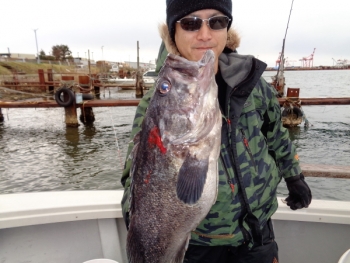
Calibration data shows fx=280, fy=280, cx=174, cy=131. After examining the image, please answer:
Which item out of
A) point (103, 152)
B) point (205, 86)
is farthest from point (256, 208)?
point (103, 152)

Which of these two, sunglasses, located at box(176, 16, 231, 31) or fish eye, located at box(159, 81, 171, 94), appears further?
sunglasses, located at box(176, 16, 231, 31)

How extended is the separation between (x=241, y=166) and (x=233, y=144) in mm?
164

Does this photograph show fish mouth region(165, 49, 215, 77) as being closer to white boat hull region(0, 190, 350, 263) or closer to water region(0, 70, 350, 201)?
white boat hull region(0, 190, 350, 263)

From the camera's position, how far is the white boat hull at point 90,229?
2.72 m

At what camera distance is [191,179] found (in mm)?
1610

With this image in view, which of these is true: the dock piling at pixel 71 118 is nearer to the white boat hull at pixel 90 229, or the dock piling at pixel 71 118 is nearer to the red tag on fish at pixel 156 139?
the white boat hull at pixel 90 229

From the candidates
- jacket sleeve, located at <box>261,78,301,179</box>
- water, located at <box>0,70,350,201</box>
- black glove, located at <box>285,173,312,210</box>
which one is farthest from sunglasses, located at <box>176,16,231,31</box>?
water, located at <box>0,70,350,201</box>

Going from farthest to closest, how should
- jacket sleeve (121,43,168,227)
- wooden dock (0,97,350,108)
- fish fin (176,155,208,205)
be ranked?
wooden dock (0,97,350,108) < jacket sleeve (121,43,168,227) < fish fin (176,155,208,205)

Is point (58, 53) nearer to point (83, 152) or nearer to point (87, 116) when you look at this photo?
point (87, 116)

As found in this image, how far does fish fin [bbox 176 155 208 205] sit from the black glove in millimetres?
1209

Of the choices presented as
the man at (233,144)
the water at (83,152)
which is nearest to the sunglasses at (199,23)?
the man at (233,144)

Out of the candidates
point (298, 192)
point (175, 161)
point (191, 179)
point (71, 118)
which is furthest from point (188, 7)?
point (71, 118)

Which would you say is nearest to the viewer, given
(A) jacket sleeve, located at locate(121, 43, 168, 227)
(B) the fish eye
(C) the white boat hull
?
(B) the fish eye

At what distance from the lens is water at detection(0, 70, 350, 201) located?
937cm
